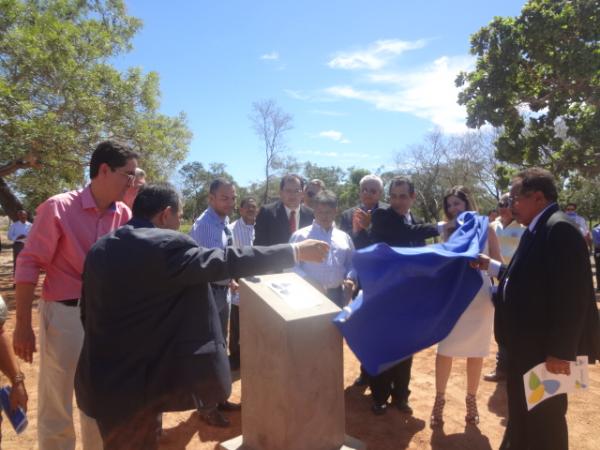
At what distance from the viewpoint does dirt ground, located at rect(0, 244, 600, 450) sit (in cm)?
339

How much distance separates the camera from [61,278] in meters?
2.51

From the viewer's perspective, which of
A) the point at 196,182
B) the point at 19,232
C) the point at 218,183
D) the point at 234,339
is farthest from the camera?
the point at 196,182

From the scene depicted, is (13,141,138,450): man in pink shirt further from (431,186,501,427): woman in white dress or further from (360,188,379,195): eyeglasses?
(431,186,501,427): woman in white dress

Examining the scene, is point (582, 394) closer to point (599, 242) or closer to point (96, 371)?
point (96, 371)

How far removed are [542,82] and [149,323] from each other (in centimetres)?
1382

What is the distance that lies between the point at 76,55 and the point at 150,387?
32.2 ft

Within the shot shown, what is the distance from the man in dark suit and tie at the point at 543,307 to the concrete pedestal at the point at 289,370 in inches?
42.0

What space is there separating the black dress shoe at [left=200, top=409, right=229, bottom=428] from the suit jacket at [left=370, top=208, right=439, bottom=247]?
6.79 feet

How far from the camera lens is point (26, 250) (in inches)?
95.7

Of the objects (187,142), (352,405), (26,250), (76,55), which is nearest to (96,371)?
(26,250)

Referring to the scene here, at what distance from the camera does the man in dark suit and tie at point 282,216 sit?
4.52 m

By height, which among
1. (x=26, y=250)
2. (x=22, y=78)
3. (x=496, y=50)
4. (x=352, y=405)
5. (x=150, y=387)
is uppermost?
(x=496, y=50)

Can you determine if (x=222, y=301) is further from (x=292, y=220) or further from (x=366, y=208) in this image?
(x=366, y=208)

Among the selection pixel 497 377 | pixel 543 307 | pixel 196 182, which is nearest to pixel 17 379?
pixel 543 307
